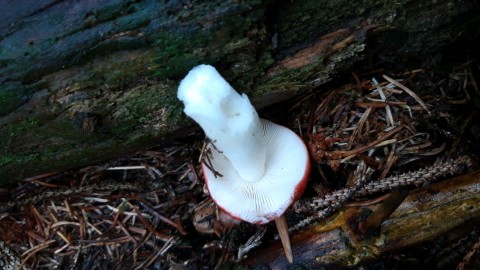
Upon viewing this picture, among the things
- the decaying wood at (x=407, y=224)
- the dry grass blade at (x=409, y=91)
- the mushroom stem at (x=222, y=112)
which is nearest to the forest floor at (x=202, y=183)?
the dry grass blade at (x=409, y=91)

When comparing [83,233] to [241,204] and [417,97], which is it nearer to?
[241,204]

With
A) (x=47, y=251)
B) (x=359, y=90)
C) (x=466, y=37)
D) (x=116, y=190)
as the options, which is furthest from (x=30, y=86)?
(x=466, y=37)

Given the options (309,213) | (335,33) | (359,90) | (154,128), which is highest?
(335,33)

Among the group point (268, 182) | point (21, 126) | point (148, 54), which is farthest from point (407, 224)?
point (21, 126)

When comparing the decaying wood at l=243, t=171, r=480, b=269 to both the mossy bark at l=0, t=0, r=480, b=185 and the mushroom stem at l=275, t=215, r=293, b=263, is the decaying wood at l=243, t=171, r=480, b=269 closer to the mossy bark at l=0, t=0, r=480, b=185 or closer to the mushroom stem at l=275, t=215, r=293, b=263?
the mushroom stem at l=275, t=215, r=293, b=263

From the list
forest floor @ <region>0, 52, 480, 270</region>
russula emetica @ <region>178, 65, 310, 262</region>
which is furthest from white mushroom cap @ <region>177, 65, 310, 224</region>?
forest floor @ <region>0, 52, 480, 270</region>

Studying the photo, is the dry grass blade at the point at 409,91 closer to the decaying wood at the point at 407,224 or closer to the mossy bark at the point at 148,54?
the mossy bark at the point at 148,54
